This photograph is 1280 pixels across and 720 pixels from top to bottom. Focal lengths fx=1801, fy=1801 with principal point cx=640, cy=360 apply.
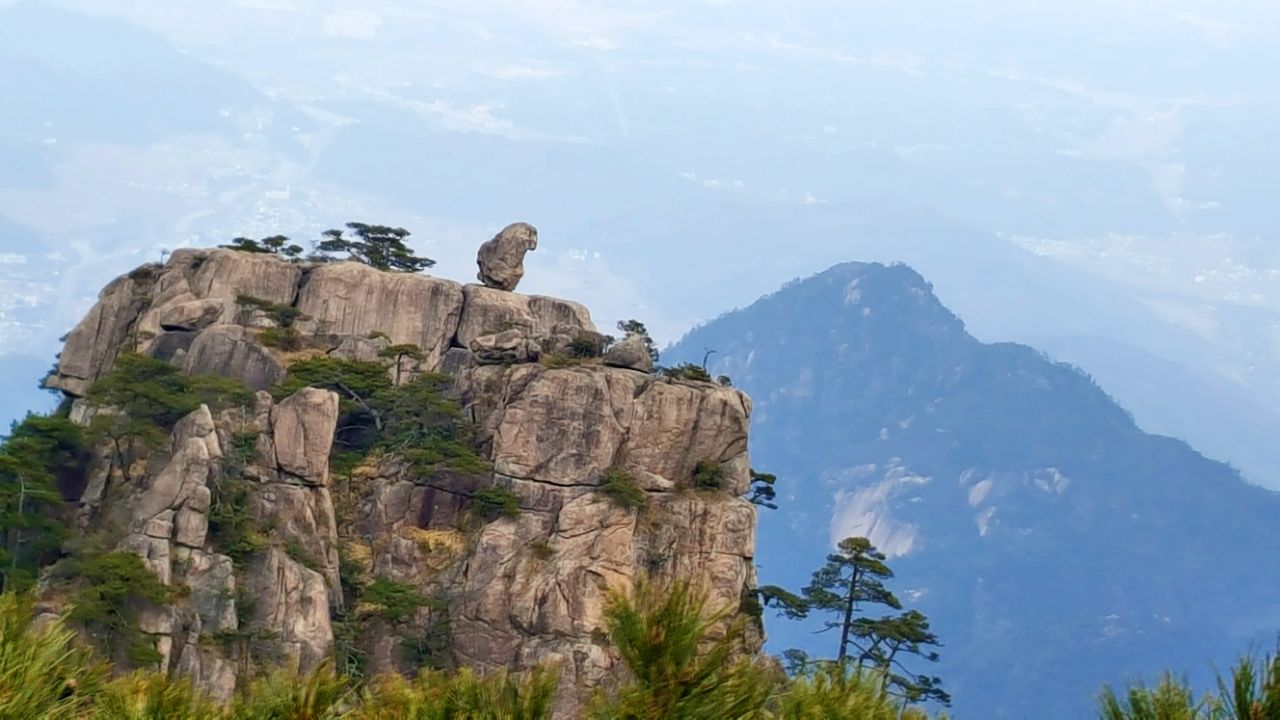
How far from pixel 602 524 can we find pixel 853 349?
15513 centimetres

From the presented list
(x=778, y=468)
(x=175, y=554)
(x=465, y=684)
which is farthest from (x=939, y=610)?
(x=465, y=684)

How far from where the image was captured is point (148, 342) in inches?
2021

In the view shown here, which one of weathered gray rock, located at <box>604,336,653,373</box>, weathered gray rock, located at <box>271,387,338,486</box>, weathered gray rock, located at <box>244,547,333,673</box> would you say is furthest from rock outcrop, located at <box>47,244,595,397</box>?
weathered gray rock, located at <box>244,547,333,673</box>

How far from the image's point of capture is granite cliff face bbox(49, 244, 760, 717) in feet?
141

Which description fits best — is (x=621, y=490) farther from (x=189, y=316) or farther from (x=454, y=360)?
(x=189, y=316)

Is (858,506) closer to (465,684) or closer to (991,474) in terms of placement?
(991,474)

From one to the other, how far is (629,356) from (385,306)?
8.13 m

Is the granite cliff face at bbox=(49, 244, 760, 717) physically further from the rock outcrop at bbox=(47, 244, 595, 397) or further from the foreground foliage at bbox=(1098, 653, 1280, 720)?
the foreground foliage at bbox=(1098, 653, 1280, 720)

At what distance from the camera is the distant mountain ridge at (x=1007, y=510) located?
141 meters

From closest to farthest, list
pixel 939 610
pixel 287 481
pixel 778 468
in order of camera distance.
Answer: pixel 287 481 → pixel 939 610 → pixel 778 468

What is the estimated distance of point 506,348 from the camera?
50438mm

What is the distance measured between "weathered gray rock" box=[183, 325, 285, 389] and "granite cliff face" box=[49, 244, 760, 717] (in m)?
0.06

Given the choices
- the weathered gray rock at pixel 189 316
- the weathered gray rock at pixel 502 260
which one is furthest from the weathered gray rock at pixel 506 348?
the weathered gray rock at pixel 189 316

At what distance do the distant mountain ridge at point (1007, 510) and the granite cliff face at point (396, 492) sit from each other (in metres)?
86.7
